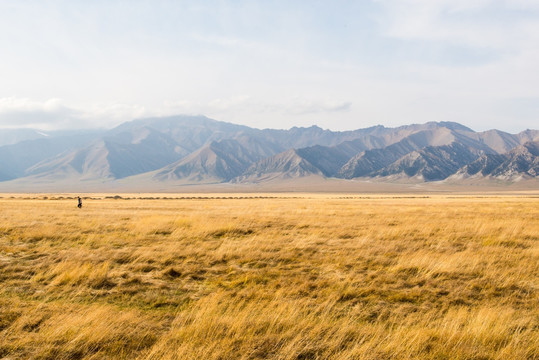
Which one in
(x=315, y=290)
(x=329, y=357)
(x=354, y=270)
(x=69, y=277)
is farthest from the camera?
(x=354, y=270)

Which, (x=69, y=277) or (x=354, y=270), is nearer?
(x=69, y=277)

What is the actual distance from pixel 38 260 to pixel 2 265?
2.86 feet

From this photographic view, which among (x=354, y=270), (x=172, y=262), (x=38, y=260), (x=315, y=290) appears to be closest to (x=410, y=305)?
(x=315, y=290)

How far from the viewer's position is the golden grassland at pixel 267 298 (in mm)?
5445

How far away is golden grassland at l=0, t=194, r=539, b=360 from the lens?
5.45 meters

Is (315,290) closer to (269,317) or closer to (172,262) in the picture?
(269,317)

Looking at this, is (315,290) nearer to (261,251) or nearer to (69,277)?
(261,251)

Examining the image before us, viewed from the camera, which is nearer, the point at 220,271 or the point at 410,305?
the point at 410,305

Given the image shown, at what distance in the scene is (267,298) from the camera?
761 cm

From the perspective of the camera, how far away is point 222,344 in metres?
5.41

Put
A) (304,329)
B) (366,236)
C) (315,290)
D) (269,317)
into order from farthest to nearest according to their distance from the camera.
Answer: (366,236), (315,290), (269,317), (304,329)

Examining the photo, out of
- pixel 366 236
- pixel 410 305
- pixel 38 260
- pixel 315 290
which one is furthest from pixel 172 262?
pixel 366 236

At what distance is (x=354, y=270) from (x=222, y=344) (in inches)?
216

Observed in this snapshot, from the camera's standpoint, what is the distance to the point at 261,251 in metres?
12.4
